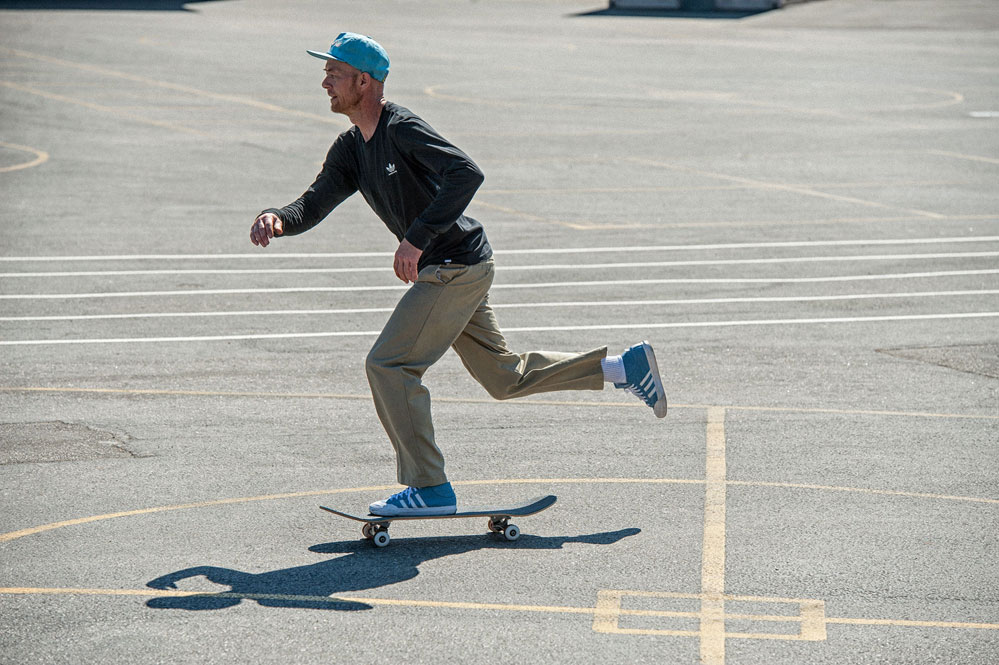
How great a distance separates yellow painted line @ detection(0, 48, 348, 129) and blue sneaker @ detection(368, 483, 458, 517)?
20.1m

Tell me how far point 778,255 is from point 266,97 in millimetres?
18716

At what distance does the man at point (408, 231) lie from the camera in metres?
7.05

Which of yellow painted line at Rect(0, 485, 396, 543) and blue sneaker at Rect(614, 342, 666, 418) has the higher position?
blue sneaker at Rect(614, 342, 666, 418)

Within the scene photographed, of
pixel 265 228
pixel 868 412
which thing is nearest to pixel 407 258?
pixel 265 228

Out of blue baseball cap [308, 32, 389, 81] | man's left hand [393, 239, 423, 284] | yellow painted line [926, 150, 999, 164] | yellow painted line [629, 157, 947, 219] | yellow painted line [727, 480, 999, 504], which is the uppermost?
blue baseball cap [308, 32, 389, 81]

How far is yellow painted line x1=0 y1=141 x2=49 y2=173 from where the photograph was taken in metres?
22.2

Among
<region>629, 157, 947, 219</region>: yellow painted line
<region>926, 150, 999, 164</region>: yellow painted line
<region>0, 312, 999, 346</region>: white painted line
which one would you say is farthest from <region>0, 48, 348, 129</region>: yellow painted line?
<region>0, 312, 999, 346</region>: white painted line

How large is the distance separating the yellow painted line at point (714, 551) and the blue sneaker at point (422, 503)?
142 centimetres

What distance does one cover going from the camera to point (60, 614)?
6.40m

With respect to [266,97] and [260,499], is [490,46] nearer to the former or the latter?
[266,97]

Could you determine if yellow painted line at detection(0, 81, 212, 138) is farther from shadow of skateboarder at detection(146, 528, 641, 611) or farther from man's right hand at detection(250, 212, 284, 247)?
shadow of skateboarder at detection(146, 528, 641, 611)

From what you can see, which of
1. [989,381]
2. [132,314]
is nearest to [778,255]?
[989,381]

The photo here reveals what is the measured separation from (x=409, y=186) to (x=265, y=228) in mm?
830

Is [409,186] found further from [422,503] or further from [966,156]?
[966,156]
